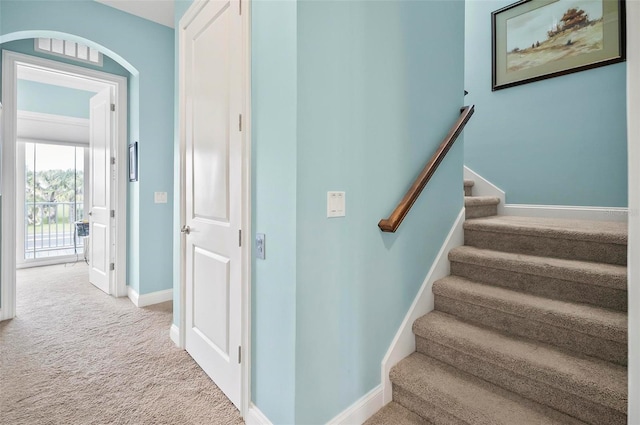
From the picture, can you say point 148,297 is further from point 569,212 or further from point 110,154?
point 569,212

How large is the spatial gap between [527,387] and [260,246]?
4.62 ft

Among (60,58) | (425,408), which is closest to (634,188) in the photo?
(425,408)

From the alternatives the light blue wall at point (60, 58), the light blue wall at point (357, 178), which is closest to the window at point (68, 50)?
the light blue wall at point (60, 58)

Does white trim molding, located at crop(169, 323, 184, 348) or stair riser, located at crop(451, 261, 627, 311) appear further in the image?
white trim molding, located at crop(169, 323, 184, 348)

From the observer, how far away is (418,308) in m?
1.87

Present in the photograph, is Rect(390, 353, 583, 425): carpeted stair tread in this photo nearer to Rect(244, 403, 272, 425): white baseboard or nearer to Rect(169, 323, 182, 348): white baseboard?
Rect(244, 403, 272, 425): white baseboard

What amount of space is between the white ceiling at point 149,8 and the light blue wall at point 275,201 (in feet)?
6.50

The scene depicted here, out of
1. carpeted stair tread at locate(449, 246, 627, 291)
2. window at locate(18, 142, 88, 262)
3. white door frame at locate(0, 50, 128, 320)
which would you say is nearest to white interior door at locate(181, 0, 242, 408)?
carpeted stair tread at locate(449, 246, 627, 291)

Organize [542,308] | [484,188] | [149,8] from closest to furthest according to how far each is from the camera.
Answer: [542,308] → [149,8] → [484,188]

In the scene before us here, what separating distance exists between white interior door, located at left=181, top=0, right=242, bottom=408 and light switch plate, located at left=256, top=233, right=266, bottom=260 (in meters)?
0.16

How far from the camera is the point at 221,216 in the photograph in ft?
5.79

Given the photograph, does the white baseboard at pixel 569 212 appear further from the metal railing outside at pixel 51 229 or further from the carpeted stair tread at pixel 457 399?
the metal railing outside at pixel 51 229

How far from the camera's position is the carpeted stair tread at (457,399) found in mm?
1317

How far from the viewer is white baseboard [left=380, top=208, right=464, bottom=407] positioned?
1648mm
